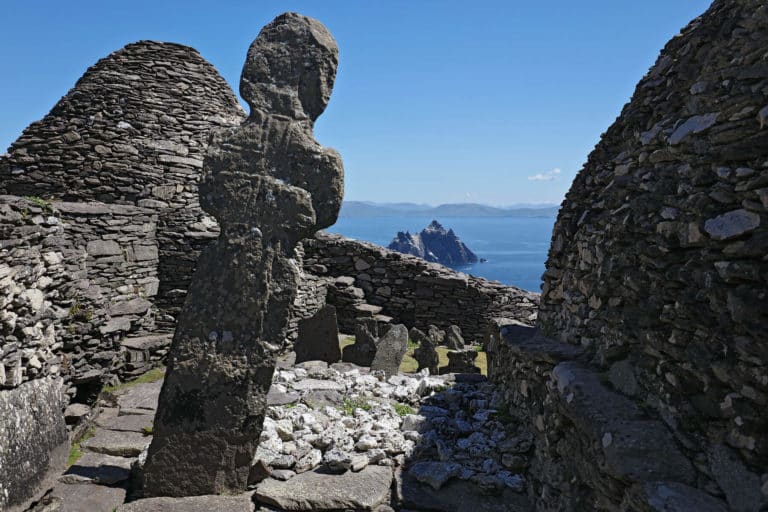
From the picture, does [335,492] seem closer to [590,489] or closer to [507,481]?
[507,481]

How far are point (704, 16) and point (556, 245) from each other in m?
2.46

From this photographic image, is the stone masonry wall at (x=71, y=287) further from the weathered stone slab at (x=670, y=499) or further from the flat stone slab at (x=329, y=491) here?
the weathered stone slab at (x=670, y=499)

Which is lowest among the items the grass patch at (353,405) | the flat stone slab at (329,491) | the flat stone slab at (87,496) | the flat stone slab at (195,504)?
the flat stone slab at (87,496)

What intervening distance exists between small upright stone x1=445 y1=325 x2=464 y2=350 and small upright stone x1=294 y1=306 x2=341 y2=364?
4.26 metres

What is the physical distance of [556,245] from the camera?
575cm

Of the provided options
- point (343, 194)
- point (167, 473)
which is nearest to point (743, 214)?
point (343, 194)

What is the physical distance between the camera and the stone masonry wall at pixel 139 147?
39.5ft

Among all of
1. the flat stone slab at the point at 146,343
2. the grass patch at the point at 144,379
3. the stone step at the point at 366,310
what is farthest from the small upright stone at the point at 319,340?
the stone step at the point at 366,310

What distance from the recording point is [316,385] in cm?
625

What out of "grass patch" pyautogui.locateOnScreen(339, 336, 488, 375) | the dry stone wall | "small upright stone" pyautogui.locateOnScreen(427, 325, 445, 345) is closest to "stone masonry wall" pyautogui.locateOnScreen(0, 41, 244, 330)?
the dry stone wall

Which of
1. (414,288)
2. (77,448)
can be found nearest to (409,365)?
(414,288)

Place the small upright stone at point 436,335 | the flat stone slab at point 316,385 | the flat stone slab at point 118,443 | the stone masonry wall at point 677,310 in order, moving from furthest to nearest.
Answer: the small upright stone at point 436,335 < the flat stone slab at point 316,385 < the flat stone slab at point 118,443 < the stone masonry wall at point 677,310

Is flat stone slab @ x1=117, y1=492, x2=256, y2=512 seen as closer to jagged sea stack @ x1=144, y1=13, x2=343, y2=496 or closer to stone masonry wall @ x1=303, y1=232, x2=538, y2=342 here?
jagged sea stack @ x1=144, y1=13, x2=343, y2=496

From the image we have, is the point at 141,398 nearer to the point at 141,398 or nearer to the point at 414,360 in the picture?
the point at 141,398
